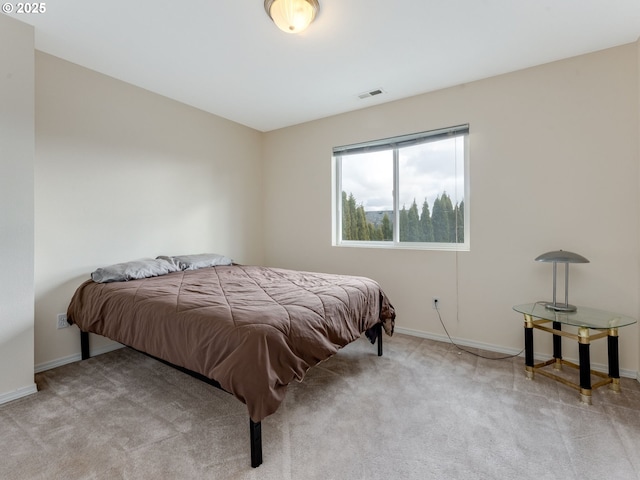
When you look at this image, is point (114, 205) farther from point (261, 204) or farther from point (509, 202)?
point (509, 202)

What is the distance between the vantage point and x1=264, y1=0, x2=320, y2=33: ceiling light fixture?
1757 mm

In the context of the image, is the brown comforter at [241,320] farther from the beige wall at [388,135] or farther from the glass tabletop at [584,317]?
the glass tabletop at [584,317]

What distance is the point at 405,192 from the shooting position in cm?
333

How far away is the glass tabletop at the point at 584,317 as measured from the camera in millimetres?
1940

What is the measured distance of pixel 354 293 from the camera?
224 cm

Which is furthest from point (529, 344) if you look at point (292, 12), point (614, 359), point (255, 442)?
point (292, 12)

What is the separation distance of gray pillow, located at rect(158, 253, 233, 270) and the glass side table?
285 cm

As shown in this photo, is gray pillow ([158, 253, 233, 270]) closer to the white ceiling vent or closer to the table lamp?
the white ceiling vent

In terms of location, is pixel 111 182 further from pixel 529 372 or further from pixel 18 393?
pixel 529 372

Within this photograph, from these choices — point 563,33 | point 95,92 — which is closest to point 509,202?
point 563,33

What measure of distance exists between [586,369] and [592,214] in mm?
1182

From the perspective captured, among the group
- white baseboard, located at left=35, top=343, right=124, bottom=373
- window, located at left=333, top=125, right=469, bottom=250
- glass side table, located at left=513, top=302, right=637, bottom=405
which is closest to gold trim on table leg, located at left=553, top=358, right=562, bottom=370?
glass side table, located at left=513, top=302, right=637, bottom=405

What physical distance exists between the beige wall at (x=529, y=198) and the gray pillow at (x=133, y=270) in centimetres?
194

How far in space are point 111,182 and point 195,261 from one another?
1028 mm
